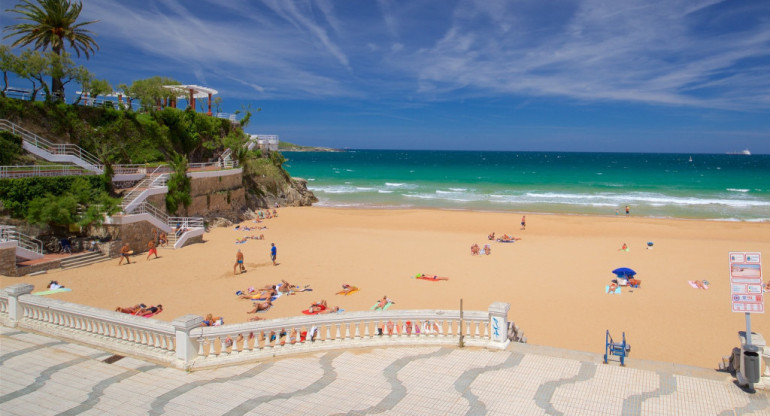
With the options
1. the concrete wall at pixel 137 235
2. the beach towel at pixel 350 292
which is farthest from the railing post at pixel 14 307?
the concrete wall at pixel 137 235

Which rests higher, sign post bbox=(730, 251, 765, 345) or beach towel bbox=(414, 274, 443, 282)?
sign post bbox=(730, 251, 765, 345)

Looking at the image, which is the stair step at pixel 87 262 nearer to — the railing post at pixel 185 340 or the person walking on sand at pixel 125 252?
the person walking on sand at pixel 125 252

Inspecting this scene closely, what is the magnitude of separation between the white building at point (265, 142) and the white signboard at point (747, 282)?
42.4 metres

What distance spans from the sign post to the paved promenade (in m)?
1.34

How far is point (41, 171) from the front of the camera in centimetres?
2203

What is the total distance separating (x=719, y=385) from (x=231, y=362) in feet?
Answer: 28.3

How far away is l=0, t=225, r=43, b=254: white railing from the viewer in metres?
18.4

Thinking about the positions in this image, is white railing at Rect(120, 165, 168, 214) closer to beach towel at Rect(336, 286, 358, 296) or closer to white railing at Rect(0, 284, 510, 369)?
beach towel at Rect(336, 286, 358, 296)

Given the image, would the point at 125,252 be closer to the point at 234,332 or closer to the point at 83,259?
the point at 83,259

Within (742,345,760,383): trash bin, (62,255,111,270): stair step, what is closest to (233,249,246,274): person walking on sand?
(62,255,111,270): stair step

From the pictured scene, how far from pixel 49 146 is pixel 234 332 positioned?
2314 centimetres

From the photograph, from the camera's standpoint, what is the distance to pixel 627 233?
3116 cm

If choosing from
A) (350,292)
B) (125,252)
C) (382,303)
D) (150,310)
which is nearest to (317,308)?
(382,303)

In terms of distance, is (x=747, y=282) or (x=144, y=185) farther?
(x=144, y=185)
